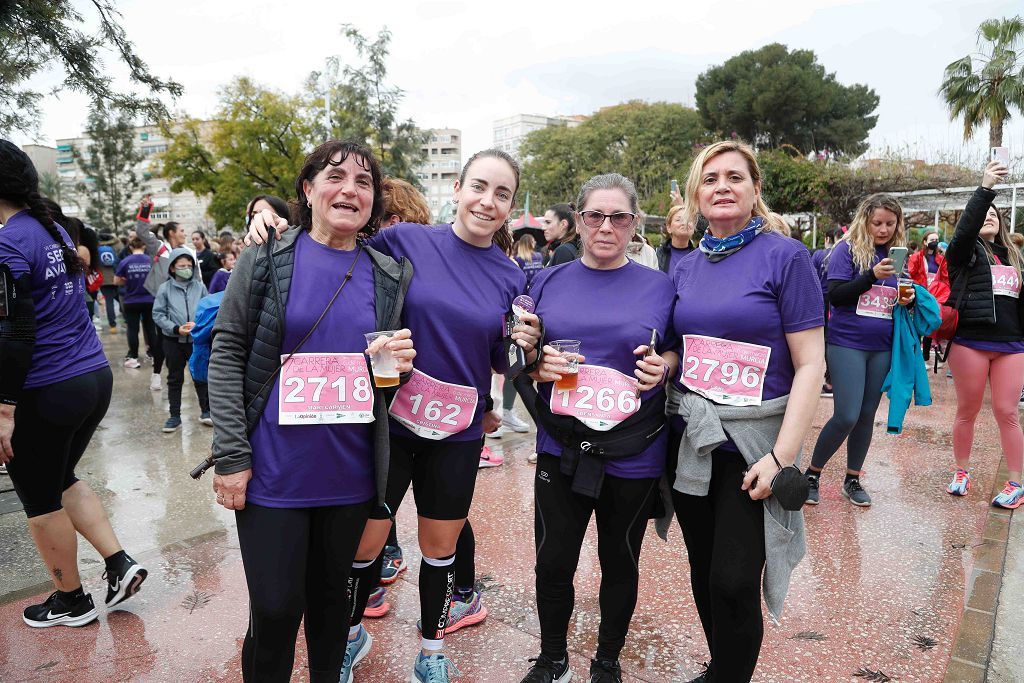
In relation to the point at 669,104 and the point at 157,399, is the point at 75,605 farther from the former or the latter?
the point at 669,104

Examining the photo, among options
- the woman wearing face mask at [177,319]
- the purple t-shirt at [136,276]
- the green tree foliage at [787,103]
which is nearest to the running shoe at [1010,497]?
the woman wearing face mask at [177,319]

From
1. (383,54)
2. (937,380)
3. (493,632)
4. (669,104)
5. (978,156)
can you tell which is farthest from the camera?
(669,104)

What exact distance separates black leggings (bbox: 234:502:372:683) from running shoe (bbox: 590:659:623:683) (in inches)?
40.6

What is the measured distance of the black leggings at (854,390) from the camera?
173 inches

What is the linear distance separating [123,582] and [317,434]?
1.87 meters

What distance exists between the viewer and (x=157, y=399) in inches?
316

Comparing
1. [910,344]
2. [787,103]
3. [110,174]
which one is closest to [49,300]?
[910,344]

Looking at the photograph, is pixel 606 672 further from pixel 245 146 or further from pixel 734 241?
pixel 245 146

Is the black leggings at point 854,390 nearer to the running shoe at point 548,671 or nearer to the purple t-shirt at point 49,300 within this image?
the running shoe at point 548,671

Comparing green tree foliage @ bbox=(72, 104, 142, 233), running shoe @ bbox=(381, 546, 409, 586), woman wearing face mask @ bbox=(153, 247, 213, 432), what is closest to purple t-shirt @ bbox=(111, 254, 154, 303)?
woman wearing face mask @ bbox=(153, 247, 213, 432)

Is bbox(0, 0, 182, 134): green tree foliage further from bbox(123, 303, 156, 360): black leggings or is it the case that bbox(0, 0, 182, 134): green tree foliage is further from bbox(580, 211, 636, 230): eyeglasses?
bbox(580, 211, 636, 230): eyeglasses

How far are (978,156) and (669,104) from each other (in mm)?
28816

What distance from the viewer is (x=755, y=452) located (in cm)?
216

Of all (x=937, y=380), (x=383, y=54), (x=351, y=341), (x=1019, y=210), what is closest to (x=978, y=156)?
(x=1019, y=210)
